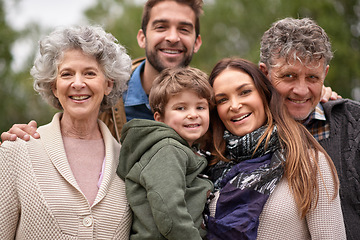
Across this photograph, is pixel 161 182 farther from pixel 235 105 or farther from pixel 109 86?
pixel 109 86

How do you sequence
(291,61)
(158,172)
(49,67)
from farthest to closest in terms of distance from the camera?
(291,61), (49,67), (158,172)

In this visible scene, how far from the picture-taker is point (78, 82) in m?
3.11

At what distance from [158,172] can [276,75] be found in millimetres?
1471

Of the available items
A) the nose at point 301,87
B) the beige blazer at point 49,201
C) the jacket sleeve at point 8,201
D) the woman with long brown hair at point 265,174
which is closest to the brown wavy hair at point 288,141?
the woman with long brown hair at point 265,174

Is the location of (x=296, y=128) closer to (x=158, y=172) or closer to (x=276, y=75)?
(x=276, y=75)

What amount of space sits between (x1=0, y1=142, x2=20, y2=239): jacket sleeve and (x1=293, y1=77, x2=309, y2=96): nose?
7.61 feet

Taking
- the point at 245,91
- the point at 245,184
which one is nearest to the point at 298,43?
the point at 245,91

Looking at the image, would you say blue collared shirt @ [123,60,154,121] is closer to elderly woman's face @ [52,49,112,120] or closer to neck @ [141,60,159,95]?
neck @ [141,60,159,95]

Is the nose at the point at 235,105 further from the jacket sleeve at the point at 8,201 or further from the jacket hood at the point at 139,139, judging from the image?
the jacket sleeve at the point at 8,201

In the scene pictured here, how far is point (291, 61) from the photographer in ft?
11.6

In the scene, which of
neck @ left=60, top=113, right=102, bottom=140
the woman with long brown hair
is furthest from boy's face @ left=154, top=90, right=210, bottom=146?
neck @ left=60, top=113, right=102, bottom=140

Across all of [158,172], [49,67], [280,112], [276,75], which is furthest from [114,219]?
[276,75]

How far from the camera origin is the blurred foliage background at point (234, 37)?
13836 mm

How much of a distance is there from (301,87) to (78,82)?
6.04 feet
